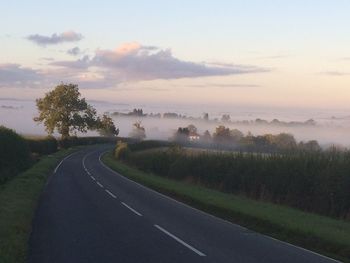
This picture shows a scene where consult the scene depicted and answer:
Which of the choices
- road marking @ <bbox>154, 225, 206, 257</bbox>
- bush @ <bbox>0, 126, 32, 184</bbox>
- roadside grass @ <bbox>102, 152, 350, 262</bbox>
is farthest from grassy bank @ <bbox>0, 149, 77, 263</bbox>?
bush @ <bbox>0, 126, 32, 184</bbox>

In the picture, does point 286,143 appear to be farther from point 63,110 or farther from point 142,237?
point 63,110

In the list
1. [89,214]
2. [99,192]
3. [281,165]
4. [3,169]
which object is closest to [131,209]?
[89,214]

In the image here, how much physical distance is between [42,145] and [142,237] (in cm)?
7144

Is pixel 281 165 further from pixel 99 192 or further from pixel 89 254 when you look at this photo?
pixel 89 254

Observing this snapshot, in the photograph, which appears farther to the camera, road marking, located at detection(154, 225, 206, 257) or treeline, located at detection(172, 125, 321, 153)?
treeline, located at detection(172, 125, 321, 153)

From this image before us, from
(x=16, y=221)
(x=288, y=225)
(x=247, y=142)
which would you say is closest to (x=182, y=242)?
(x=288, y=225)

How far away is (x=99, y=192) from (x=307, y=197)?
Result: 367 inches

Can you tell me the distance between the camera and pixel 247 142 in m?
61.0

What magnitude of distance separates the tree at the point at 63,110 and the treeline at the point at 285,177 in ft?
266

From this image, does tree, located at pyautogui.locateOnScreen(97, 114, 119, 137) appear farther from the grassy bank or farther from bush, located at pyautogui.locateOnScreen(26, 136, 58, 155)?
the grassy bank

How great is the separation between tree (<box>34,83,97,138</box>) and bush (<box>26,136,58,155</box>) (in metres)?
25.8

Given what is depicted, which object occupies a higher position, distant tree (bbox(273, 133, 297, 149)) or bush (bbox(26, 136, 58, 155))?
distant tree (bbox(273, 133, 297, 149))

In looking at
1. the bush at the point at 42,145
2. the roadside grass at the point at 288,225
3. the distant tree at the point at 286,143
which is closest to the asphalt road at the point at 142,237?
the roadside grass at the point at 288,225

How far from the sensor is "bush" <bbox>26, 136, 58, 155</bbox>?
261 feet
